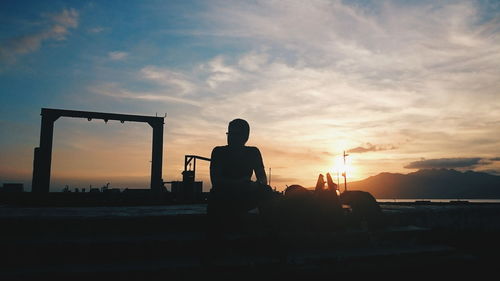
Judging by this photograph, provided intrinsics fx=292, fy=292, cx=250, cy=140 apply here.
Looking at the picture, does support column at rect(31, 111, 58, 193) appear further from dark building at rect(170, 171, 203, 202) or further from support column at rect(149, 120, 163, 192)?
dark building at rect(170, 171, 203, 202)

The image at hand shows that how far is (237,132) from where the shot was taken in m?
3.95

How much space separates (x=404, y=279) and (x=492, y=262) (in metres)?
2.23

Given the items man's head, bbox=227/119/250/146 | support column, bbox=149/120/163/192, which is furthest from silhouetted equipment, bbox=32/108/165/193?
man's head, bbox=227/119/250/146

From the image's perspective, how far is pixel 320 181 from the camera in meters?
3.86

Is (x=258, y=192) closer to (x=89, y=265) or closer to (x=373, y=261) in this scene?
(x=373, y=261)

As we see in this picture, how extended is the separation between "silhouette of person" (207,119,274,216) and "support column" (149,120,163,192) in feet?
53.1

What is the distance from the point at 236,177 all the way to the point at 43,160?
1837cm

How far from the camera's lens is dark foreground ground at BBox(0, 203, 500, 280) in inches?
127

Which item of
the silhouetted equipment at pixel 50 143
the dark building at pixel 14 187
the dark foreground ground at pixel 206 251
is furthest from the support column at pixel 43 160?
the dark foreground ground at pixel 206 251

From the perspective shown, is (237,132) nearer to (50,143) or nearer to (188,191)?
(188,191)

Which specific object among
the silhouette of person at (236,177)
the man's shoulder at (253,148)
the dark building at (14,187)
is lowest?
the dark building at (14,187)

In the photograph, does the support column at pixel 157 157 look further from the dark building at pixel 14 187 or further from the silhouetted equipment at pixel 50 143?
the dark building at pixel 14 187

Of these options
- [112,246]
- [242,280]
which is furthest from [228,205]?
[112,246]

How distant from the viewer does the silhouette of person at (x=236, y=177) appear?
10.9ft
